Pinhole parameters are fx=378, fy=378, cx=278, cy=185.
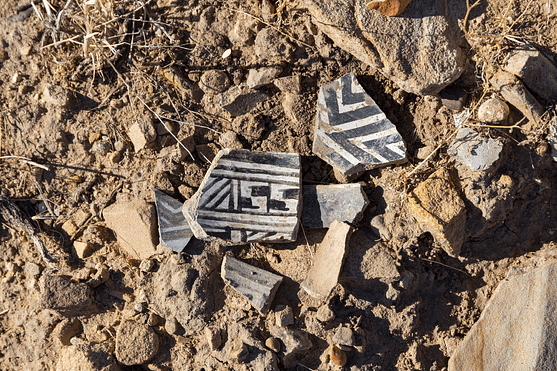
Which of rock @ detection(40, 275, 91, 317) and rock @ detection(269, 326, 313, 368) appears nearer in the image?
rock @ detection(269, 326, 313, 368)

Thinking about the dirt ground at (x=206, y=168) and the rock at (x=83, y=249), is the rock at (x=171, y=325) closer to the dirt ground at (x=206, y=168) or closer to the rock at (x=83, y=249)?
the dirt ground at (x=206, y=168)

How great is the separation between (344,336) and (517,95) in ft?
4.67

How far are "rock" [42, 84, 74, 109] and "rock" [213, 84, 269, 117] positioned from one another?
2.80ft

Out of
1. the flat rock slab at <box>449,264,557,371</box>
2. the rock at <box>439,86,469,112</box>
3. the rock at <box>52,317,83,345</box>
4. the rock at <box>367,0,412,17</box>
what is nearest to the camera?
the rock at <box>367,0,412,17</box>

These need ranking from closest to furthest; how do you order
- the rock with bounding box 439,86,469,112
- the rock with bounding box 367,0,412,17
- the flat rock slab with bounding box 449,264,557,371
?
the rock with bounding box 367,0,412,17 → the rock with bounding box 439,86,469,112 → the flat rock slab with bounding box 449,264,557,371

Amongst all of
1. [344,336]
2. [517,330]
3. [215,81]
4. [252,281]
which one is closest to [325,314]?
[344,336]

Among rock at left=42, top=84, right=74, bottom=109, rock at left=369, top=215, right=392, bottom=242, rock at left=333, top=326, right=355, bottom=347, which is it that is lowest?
rock at left=333, top=326, right=355, bottom=347

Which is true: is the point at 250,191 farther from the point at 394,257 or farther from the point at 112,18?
the point at 112,18

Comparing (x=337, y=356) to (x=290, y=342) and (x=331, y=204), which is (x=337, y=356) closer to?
(x=290, y=342)

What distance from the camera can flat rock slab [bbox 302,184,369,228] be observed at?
187cm

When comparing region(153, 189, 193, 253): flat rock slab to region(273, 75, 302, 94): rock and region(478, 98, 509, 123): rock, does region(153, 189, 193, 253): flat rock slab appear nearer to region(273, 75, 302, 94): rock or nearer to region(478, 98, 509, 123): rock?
region(273, 75, 302, 94): rock

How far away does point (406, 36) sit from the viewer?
1.80 meters

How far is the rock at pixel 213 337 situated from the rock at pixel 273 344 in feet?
0.82

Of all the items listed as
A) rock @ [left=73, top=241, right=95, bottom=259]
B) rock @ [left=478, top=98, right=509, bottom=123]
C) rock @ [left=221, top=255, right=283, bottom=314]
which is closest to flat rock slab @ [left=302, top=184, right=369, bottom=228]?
rock @ [left=221, top=255, right=283, bottom=314]
